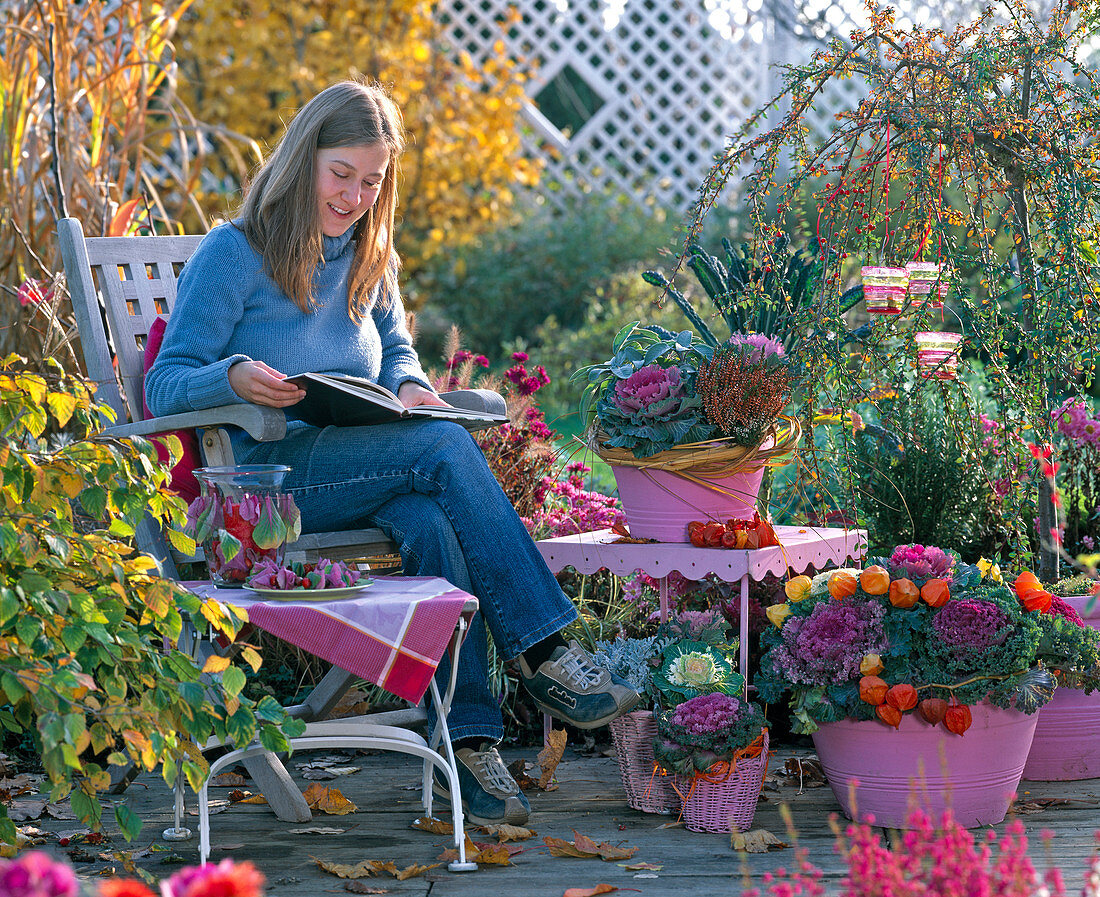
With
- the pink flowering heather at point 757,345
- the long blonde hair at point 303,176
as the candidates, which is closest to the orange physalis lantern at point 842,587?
the pink flowering heather at point 757,345

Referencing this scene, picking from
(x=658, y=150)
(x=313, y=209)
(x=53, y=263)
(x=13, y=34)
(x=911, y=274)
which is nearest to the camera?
(x=911, y=274)

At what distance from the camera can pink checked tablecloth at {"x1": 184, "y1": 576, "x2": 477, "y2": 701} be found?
68.3 inches

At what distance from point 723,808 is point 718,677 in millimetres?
220

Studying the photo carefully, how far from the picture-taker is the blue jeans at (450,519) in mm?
2088

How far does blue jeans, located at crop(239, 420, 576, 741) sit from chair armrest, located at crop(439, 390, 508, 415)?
0.19 m

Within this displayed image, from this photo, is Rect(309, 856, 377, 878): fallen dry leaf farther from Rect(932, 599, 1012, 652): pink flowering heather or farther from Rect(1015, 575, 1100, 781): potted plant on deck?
Rect(1015, 575, 1100, 781): potted plant on deck

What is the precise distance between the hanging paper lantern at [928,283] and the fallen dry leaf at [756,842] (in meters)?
0.94

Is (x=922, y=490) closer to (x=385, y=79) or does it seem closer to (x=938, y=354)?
(x=938, y=354)

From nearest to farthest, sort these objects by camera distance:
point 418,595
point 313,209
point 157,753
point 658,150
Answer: point 157,753, point 418,595, point 313,209, point 658,150

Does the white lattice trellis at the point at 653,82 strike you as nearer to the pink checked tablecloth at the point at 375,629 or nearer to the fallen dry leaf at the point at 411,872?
the pink checked tablecloth at the point at 375,629

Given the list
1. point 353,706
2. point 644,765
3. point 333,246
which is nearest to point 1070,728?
point 644,765

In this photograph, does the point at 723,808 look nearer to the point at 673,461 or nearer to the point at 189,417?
the point at 673,461

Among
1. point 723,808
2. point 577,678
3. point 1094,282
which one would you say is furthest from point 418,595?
point 1094,282

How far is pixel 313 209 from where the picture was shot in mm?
2352
